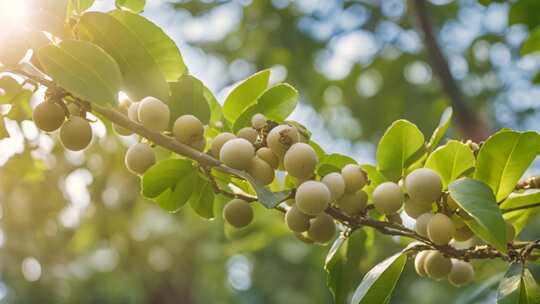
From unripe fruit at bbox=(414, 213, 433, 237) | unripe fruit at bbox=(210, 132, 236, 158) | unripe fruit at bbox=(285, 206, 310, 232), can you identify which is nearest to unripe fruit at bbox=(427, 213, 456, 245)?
unripe fruit at bbox=(414, 213, 433, 237)

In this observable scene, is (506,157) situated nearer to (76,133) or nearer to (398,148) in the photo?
(398,148)

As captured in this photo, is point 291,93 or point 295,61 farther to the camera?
point 295,61

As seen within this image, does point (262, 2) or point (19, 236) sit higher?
point (262, 2)

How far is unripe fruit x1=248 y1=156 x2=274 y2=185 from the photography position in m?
0.75

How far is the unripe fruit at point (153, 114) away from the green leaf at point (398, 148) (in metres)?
0.26

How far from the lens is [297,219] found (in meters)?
0.77

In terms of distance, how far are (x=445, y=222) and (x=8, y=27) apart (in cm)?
49

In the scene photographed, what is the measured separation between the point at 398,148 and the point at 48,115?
397 millimetres

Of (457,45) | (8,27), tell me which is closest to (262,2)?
(457,45)

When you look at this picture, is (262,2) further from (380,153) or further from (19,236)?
(380,153)

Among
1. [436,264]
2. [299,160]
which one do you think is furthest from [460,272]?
[299,160]

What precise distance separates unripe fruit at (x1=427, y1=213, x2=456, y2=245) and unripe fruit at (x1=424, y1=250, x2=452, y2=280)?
0.08 meters

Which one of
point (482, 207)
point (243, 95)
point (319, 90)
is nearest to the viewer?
point (482, 207)

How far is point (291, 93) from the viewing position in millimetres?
847
